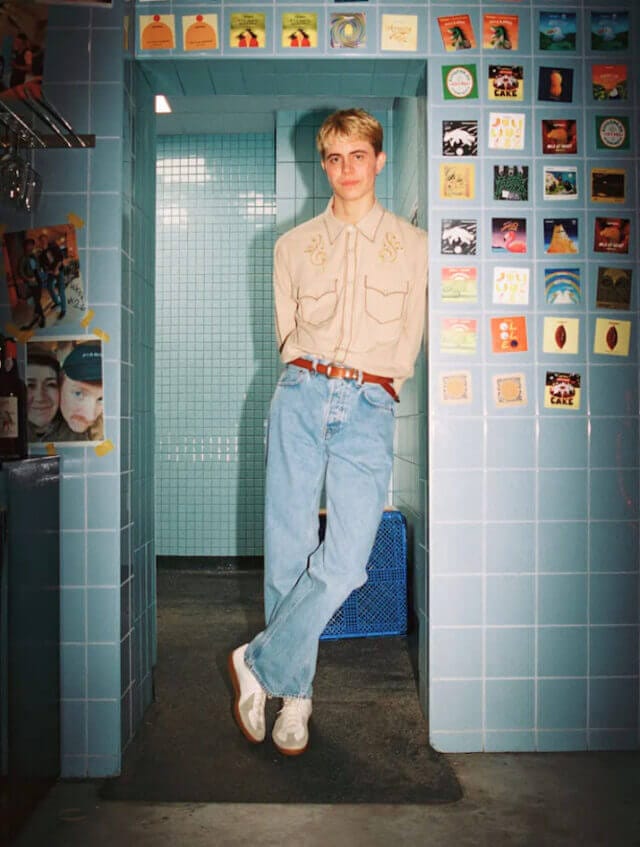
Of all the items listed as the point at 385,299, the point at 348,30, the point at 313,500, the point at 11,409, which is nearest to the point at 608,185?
the point at 385,299

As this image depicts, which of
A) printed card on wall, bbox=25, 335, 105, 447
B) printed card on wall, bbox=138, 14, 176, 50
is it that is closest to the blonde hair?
printed card on wall, bbox=138, 14, 176, 50

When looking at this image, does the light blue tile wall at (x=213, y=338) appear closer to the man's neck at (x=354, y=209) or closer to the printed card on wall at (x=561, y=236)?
the man's neck at (x=354, y=209)

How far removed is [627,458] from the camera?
74.9 inches

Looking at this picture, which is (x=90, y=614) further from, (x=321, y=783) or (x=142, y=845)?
(x=321, y=783)

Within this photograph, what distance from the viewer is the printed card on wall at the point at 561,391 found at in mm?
1897

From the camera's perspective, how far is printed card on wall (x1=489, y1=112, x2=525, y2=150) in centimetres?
189

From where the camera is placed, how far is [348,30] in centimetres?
189

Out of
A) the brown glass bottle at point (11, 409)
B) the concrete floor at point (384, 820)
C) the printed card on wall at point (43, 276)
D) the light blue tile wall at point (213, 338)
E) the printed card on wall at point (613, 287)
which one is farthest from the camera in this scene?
the light blue tile wall at point (213, 338)

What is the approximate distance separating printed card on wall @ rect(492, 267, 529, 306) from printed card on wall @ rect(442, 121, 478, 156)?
350 mm

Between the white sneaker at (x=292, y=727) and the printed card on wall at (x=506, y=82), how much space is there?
1814mm

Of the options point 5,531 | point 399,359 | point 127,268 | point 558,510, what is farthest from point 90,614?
point 558,510

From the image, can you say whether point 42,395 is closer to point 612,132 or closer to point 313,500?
point 313,500

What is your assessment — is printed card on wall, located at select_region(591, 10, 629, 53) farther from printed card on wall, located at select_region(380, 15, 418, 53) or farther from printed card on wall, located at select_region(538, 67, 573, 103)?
printed card on wall, located at select_region(380, 15, 418, 53)

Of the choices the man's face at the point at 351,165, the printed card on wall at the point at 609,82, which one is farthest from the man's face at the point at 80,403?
the printed card on wall at the point at 609,82
